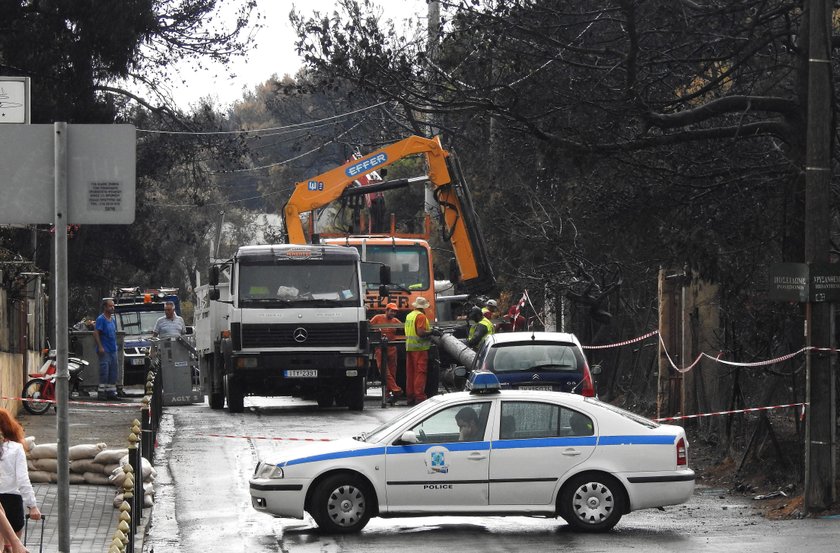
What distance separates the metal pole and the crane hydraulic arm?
2218 cm

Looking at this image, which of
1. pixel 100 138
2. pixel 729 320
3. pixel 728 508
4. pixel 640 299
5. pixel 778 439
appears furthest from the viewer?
pixel 640 299

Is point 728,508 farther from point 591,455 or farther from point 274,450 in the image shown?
point 274,450

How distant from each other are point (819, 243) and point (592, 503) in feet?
11.7

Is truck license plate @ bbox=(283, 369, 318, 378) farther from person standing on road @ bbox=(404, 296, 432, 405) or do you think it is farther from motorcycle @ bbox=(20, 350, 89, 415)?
motorcycle @ bbox=(20, 350, 89, 415)

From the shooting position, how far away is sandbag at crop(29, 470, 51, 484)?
50.1 ft

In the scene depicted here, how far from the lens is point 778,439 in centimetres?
1636

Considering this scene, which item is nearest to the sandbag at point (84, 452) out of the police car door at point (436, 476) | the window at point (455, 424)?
the police car door at point (436, 476)

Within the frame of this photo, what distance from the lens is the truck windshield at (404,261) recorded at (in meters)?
30.0

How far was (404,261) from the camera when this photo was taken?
99.4ft

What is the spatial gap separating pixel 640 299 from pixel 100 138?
19809 millimetres

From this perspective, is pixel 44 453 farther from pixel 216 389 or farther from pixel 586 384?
pixel 216 389

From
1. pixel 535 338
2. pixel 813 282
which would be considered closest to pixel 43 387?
pixel 535 338

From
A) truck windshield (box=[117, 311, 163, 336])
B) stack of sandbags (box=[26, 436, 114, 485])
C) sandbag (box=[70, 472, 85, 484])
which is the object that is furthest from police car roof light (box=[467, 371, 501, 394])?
truck windshield (box=[117, 311, 163, 336])

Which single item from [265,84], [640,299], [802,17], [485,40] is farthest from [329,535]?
[265,84]
